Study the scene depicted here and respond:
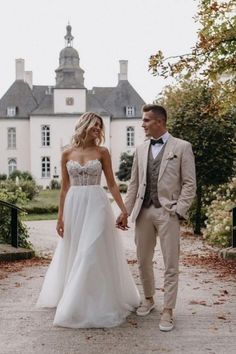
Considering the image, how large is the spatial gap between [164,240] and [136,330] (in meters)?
0.86

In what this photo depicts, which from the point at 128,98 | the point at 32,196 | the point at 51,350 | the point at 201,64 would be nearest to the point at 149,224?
the point at 51,350

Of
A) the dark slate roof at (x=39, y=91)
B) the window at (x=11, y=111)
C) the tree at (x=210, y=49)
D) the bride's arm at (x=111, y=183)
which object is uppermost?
the dark slate roof at (x=39, y=91)

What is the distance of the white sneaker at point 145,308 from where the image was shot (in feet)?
18.1

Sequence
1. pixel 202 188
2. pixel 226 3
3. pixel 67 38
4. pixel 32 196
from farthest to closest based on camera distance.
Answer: pixel 67 38 → pixel 32 196 → pixel 202 188 → pixel 226 3

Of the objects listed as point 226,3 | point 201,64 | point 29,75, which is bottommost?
point 201,64

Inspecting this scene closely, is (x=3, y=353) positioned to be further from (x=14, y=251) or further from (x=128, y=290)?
(x=14, y=251)

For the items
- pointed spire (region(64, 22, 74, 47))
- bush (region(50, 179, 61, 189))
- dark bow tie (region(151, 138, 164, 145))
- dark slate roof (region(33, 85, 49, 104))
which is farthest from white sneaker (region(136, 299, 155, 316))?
pointed spire (region(64, 22, 74, 47))

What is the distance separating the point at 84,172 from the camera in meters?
5.52

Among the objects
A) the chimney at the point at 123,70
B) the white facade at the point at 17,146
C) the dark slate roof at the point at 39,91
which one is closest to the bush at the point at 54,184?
the white facade at the point at 17,146

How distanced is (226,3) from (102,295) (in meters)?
5.43

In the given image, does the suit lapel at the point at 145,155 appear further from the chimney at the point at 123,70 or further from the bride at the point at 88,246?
the chimney at the point at 123,70

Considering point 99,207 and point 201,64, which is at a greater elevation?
point 201,64

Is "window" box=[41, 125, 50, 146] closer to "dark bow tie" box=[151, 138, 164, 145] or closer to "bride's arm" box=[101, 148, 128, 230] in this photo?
"bride's arm" box=[101, 148, 128, 230]

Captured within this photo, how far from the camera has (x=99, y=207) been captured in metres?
5.55
